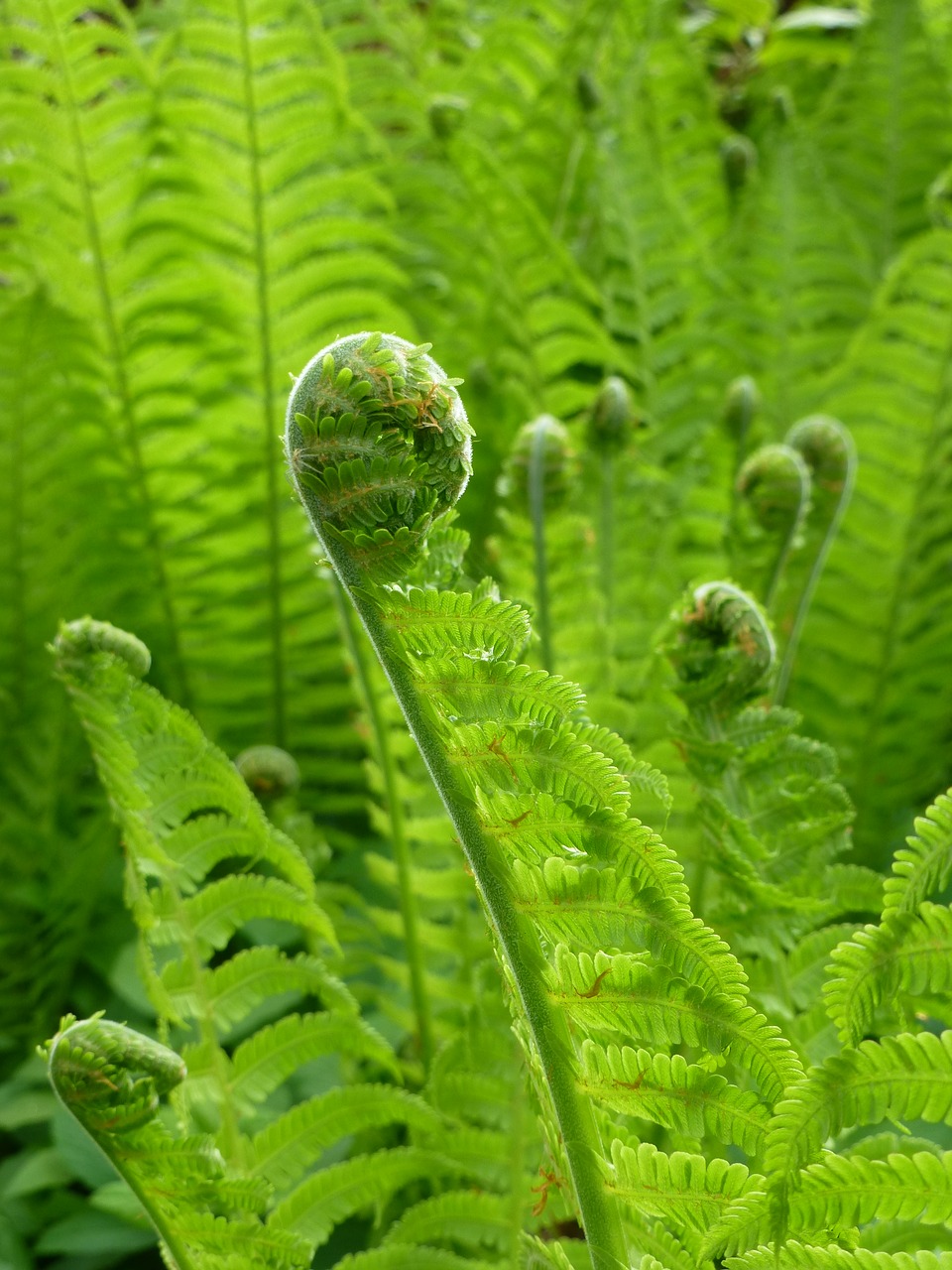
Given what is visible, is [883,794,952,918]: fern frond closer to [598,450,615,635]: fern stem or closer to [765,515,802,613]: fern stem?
[765,515,802,613]: fern stem

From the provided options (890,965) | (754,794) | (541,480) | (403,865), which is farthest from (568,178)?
(890,965)

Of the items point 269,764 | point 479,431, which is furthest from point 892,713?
point 269,764

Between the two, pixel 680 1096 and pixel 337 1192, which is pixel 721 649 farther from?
pixel 337 1192

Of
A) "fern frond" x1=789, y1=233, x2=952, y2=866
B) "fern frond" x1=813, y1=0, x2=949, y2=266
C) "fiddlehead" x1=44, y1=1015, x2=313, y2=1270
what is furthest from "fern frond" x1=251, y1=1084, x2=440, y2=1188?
"fern frond" x1=813, y1=0, x2=949, y2=266

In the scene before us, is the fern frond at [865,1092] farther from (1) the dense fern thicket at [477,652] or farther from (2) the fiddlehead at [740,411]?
(2) the fiddlehead at [740,411]

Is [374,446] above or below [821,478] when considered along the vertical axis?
below

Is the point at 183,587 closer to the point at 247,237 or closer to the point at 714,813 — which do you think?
the point at 247,237
